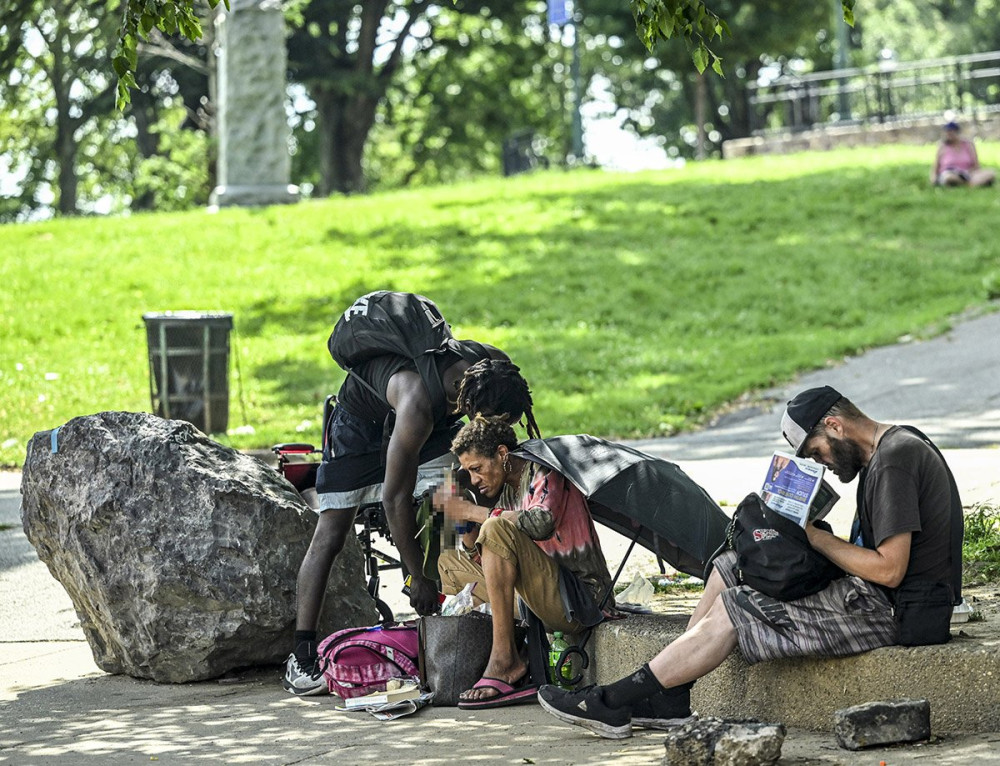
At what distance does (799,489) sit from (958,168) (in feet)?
55.0

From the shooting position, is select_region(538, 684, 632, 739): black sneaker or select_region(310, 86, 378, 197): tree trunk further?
select_region(310, 86, 378, 197): tree trunk

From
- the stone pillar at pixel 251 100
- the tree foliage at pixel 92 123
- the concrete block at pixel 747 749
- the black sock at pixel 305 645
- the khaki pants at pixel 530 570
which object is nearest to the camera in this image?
the concrete block at pixel 747 749

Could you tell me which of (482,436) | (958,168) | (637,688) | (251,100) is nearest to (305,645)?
(482,436)

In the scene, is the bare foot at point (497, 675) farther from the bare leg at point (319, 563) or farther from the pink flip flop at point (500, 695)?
the bare leg at point (319, 563)

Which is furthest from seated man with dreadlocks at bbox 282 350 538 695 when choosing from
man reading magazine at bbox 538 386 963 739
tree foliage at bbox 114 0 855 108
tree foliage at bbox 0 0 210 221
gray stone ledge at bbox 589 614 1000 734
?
tree foliage at bbox 0 0 210 221

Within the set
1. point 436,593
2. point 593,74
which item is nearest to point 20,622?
point 436,593

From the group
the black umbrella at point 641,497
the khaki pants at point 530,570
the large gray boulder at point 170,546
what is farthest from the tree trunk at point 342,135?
the khaki pants at point 530,570

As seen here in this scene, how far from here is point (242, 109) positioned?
890 inches

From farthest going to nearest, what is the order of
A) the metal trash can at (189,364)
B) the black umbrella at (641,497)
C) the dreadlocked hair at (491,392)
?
the metal trash can at (189,364) → the dreadlocked hair at (491,392) → the black umbrella at (641,497)

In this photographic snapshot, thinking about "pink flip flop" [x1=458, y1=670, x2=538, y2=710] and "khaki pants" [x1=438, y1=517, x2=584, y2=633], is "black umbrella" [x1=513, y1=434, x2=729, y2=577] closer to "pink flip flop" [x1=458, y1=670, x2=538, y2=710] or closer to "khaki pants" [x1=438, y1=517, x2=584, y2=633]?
"khaki pants" [x1=438, y1=517, x2=584, y2=633]

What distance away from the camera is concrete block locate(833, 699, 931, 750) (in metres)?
4.62

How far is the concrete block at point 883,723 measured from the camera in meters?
4.62

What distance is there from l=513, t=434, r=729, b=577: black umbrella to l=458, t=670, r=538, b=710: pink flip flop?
2.38 ft

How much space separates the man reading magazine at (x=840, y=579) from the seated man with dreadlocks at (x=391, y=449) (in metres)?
1.18
